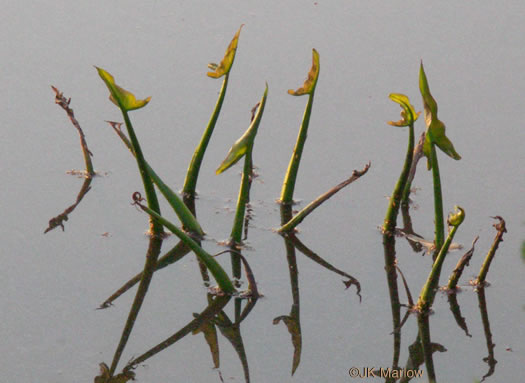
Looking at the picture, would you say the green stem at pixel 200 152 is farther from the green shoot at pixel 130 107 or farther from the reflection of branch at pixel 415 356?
the reflection of branch at pixel 415 356

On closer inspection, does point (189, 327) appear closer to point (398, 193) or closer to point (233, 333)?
point (233, 333)

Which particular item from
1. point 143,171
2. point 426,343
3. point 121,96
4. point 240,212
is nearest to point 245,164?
point 240,212

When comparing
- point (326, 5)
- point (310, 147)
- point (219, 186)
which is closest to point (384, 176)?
point (310, 147)

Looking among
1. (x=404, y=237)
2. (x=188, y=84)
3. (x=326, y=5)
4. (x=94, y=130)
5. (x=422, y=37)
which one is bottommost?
(x=404, y=237)

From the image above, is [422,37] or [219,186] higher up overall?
[422,37]

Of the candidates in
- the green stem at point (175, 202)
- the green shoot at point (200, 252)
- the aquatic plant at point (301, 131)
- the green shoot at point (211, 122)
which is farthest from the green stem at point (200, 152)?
the green shoot at point (200, 252)

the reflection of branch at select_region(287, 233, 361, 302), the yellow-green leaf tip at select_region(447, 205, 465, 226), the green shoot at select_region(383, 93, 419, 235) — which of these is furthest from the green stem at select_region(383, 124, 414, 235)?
the yellow-green leaf tip at select_region(447, 205, 465, 226)

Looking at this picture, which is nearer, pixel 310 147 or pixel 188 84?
pixel 310 147

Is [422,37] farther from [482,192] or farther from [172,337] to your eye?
[172,337]
